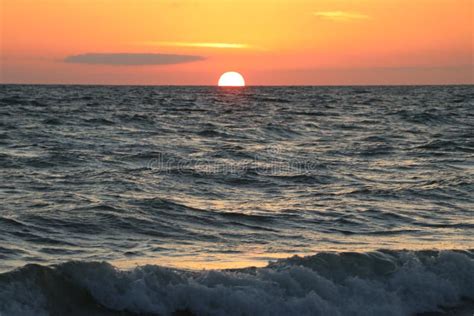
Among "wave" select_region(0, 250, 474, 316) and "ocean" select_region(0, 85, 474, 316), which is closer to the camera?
"wave" select_region(0, 250, 474, 316)

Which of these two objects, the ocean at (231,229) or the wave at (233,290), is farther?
the ocean at (231,229)

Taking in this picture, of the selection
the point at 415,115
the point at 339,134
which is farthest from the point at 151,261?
the point at 415,115

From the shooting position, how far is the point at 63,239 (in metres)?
12.4

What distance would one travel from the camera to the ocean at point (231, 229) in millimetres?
9961

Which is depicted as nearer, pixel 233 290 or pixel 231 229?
pixel 233 290

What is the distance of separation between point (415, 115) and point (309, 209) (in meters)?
32.8

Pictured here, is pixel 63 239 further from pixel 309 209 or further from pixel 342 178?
pixel 342 178

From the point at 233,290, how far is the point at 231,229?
3788 millimetres

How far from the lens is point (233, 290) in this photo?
391 inches

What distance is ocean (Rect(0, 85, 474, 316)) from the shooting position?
9961 millimetres

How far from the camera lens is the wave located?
9781mm

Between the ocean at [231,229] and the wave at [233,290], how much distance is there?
2cm

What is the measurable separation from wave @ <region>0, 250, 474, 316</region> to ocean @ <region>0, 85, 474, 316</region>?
20 millimetres

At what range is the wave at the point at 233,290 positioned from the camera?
9781mm
